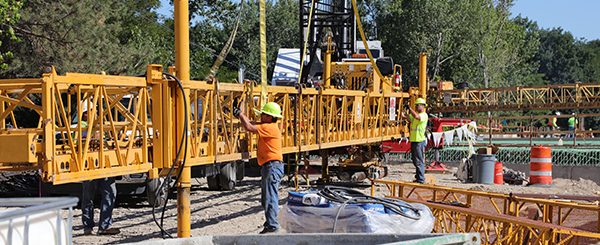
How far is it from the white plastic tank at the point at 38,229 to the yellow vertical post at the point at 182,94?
2.91 metres

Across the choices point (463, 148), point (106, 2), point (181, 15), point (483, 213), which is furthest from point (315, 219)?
point (106, 2)

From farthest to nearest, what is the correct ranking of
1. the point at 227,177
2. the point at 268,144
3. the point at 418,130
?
the point at 227,177, the point at 418,130, the point at 268,144

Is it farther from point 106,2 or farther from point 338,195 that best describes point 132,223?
point 106,2

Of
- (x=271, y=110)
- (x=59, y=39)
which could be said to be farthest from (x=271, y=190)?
(x=59, y=39)

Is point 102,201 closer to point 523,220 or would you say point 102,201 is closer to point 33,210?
point 33,210

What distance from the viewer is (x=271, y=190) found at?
765cm

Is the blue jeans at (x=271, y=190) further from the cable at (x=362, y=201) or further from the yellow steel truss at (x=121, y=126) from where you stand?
the cable at (x=362, y=201)

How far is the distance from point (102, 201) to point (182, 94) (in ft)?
9.14

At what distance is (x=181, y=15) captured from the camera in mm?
6395

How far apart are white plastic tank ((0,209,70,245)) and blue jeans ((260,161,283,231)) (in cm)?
399

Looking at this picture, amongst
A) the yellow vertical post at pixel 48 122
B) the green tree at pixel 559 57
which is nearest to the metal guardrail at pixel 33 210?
the yellow vertical post at pixel 48 122

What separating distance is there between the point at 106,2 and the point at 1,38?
5.67 metres

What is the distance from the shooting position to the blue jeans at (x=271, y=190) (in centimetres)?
757

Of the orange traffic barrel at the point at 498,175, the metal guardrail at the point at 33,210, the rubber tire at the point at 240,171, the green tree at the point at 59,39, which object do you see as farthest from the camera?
the green tree at the point at 59,39
